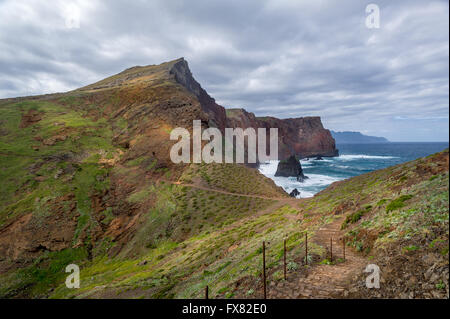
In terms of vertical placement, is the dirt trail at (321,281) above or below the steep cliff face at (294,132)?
below

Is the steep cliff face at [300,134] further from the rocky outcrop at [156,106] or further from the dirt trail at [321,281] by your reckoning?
the dirt trail at [321,281]

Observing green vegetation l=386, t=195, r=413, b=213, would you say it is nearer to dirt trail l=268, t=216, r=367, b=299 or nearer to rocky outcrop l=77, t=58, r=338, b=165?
dirt trail l=268, t=216, r=367, b=299

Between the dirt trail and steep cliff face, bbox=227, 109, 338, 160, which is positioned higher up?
steep cliff face, bbox=227, 109, 338, 160

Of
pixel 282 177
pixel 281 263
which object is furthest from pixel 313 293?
pixel 282 177

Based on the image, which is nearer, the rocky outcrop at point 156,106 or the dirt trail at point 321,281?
the dirt trail at point 321,281

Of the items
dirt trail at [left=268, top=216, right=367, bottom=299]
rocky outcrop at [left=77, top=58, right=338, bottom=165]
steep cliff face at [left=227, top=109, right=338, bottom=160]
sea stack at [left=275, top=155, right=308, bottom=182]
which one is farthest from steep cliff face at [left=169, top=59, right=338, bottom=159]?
dirt trail at [left=268, top=216, right=367, bottom=299]

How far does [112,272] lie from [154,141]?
89.9 feet

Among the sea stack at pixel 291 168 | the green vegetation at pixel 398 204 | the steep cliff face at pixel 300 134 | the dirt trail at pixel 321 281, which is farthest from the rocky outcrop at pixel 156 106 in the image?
the steep cliff face at pixel 300 134

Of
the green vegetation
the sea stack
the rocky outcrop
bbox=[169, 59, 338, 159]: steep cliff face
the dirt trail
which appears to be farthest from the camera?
bbox=[169, 59, 338, 159]: steep cliff face

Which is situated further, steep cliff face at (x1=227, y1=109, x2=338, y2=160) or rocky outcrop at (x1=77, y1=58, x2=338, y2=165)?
steep cliff face at (x1=227, y1=109, x2=338, y2=160)

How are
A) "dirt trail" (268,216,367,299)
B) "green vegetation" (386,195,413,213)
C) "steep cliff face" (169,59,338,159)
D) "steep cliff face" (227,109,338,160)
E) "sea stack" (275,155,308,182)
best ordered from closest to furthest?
"dirt trail" (268,216,367,299) < "green vegetation" (386,195,413,213) < "sea stack" (275,155,308,182) < "steep cliff face" (169,59,338,159) < "steep cliff face" (227,109,338,160)

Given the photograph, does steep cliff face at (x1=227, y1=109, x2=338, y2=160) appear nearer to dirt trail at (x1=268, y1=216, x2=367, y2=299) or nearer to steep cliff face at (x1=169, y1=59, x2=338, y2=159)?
steep cliff face at (x1=169, y1=59, x2=338, y2=159)

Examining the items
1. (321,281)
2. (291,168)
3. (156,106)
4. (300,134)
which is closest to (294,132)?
(300,134)

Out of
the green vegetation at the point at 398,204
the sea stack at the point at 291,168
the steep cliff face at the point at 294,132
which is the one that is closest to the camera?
the green vegetation at the point at 398,204
